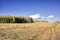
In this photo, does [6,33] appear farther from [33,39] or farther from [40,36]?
[40,36]

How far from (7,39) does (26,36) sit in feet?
2.86

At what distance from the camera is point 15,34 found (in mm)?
5996

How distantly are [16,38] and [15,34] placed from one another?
1.40ft

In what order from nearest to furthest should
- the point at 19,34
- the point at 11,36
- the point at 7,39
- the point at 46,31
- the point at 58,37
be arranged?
the point at 7,39
the point at 11,36
the point at 19,34
the point at 58,37
the point at 46,31

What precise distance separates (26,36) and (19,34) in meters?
0.29

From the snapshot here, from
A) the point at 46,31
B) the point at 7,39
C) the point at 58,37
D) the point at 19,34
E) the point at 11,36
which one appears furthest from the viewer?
the point at 46,31

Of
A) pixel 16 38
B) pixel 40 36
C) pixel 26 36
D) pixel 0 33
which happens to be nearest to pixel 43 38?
pixel 40 36

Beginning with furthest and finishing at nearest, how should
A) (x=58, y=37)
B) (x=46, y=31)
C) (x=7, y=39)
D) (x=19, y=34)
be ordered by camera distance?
1. (x=46, y=31)
2. (x=58, y=37)
3. (x=19, y=34)
4. (x=7, y=39)

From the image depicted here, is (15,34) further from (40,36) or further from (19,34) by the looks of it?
(40,36)

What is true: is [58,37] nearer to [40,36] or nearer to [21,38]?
[40,36]

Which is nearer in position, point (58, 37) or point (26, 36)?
point (26, 36)

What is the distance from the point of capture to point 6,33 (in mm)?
5844

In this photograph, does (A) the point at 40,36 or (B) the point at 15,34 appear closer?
(B) the point at 15,34

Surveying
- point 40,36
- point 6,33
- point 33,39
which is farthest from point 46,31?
point 6,33
